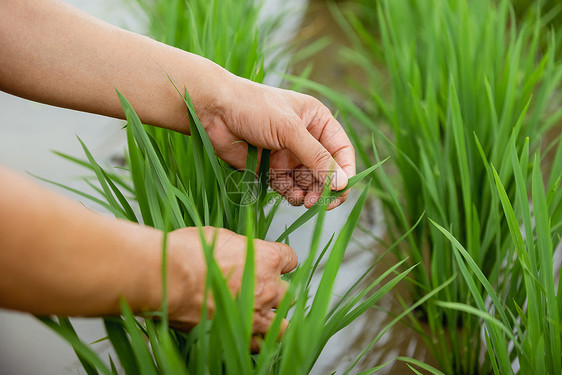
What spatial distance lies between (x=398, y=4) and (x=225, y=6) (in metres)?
0.53

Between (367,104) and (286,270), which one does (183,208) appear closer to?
(286,270)

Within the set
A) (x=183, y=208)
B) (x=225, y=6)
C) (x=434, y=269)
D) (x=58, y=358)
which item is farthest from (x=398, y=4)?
(x=58, y=358)

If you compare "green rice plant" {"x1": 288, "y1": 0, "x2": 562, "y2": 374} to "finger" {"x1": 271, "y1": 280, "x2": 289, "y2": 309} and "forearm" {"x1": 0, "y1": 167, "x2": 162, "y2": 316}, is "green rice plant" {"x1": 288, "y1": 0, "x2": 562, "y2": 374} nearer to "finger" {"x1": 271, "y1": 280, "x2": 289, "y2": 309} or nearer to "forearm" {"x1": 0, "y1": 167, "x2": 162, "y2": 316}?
"finger" {"x1": 271, "y1": 280, "x2": 289, "y2": 309}

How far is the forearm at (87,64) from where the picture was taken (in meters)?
0.85

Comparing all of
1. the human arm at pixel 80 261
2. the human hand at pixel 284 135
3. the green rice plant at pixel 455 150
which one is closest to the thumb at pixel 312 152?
the human hand at pixel 284 135

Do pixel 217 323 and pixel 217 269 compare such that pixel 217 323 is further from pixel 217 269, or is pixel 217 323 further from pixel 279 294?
pixel 279 294

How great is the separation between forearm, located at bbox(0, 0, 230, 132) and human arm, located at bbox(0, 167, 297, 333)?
1.04 ft

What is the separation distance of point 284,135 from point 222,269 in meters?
0.27

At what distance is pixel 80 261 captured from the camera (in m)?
0.55

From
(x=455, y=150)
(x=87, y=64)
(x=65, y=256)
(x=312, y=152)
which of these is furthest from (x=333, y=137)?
(x=65, y=256)

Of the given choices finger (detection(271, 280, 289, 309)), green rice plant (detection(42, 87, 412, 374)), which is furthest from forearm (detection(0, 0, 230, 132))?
finger (detection(271, 280, 289, 309))

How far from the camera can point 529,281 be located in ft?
2.28

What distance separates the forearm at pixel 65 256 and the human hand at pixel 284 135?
1.08 feet

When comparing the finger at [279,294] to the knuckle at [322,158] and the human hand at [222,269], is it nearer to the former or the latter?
the human hand at [222,269]
